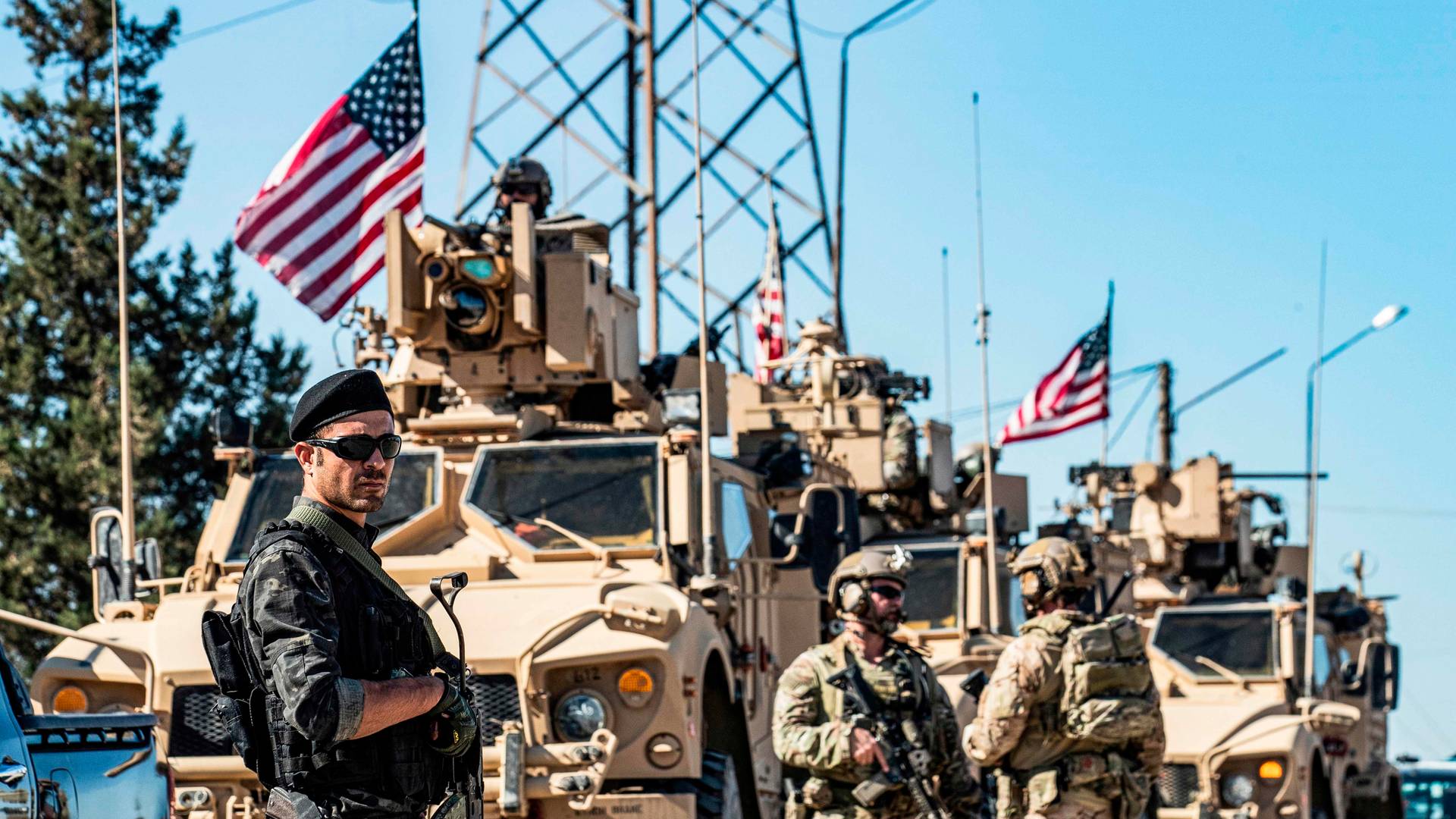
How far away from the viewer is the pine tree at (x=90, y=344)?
1772 cm

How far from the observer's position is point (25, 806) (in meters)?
4.68

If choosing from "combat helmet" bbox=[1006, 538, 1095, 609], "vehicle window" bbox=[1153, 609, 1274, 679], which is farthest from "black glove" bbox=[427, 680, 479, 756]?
"vehicle window" bbox=[1153, 609, 1274, 679]

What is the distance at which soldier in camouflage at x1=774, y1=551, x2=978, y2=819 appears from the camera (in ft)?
23.0

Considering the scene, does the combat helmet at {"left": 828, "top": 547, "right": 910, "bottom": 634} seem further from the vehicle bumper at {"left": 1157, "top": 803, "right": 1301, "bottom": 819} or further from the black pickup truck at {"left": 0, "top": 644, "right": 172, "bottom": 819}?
the vehicle bumper at {"left": 1157, "top": 803, "right": 1301, "bottom": 819}

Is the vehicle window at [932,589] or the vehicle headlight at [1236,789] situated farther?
the vehicle window at [932,589]

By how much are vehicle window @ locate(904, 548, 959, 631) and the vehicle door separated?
7925 mm

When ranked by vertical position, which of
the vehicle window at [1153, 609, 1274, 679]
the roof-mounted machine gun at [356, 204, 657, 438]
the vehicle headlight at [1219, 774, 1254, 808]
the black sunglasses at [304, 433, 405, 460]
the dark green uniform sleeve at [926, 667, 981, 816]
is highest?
the roof-mounted machine gun at [356, 204, 657, 438]

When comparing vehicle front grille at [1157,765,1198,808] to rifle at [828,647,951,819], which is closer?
rifle at [828,647,951,819]

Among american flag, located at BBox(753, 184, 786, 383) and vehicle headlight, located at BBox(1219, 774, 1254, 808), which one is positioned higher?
american flag, located at BBox(753, 184, 786, 383)

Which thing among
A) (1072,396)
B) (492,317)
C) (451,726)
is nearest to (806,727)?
(451,726)

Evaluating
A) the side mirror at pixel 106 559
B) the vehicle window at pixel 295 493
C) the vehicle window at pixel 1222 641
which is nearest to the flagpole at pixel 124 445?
the side mirror at pixel 106 559

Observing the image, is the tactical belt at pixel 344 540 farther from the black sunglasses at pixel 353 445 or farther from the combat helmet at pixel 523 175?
the combat helmet at pixel 523 175

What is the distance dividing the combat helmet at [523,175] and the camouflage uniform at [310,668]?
716 cm

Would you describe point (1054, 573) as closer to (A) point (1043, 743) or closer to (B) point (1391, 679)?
(A) point (1043, 743)
